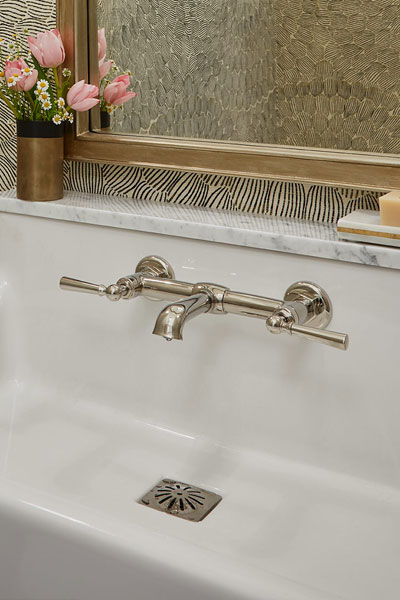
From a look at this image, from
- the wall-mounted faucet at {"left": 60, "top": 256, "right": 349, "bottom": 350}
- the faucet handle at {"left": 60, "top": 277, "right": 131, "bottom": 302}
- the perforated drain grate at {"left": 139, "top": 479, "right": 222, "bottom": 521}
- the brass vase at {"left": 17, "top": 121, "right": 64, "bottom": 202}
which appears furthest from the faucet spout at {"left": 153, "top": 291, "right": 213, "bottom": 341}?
the brass vase at {"left": 17, "top": 121, "right": 64, "bottom": 202}

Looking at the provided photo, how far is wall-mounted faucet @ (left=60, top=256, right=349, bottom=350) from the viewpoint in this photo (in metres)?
0.84

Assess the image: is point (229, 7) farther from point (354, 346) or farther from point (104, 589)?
point (104, 589)

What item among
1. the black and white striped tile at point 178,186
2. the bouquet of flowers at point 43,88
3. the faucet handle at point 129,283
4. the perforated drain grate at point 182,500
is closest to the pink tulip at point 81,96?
the bouquet of flowers at point 43,88

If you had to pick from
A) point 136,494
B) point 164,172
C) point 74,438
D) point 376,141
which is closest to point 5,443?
point 74,438

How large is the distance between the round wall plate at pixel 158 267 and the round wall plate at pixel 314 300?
0.65 ft

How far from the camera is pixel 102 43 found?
3.69 feet

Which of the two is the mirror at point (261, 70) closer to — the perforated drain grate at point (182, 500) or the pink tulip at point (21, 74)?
the pink tulip at point (21, 74)

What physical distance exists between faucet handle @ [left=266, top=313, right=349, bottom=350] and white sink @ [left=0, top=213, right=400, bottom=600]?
108mm

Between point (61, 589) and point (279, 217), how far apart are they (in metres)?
0.59

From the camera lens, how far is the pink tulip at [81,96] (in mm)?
1083

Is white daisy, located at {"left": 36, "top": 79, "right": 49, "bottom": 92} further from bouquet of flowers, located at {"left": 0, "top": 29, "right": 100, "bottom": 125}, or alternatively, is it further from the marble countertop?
the marble countertop

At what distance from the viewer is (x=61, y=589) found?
0.81 meters

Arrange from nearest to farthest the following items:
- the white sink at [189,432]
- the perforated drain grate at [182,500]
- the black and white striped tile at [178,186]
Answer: the white sink at [189,432] < the perforated drain grate at [182,500] < the black and white striped tile at [178,186]

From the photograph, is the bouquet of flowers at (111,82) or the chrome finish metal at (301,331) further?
the bouquet of flowers at (111,82)
